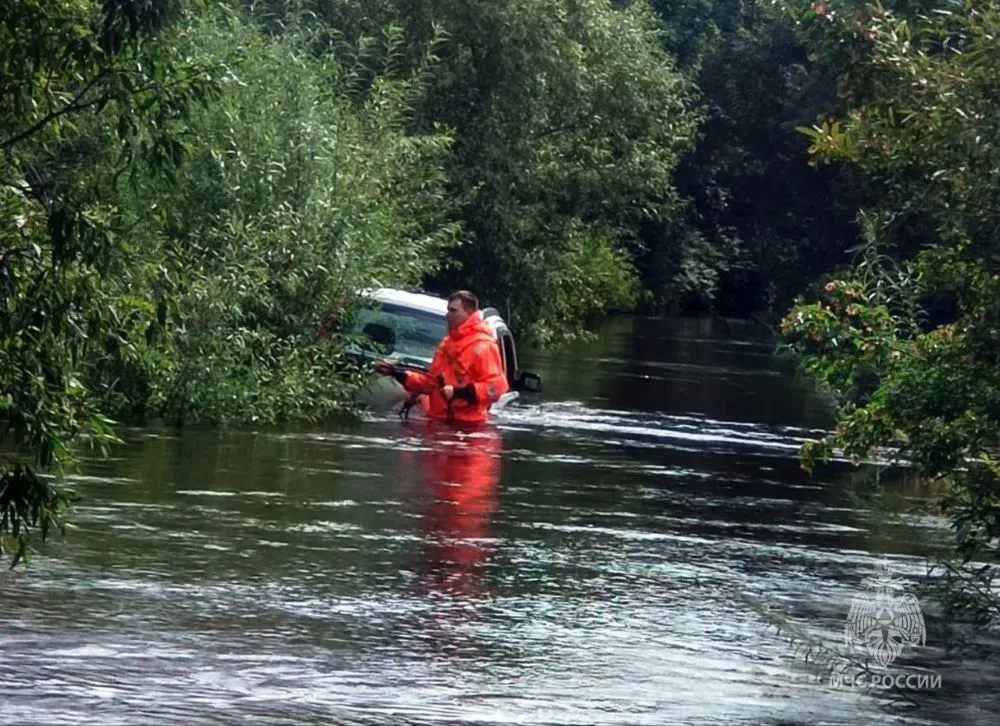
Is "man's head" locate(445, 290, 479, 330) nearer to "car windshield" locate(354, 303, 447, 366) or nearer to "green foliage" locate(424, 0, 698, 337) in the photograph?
"car windshield" locate(354, 303, 447, 366)

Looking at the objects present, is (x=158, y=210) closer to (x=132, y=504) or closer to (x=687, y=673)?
(x=687, y=673)

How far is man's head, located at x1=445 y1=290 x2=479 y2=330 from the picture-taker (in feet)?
59.7

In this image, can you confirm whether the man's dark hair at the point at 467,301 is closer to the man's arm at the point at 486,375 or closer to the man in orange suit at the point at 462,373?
the man in orange suit at the point at 462,373

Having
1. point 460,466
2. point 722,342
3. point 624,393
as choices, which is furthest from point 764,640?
point 722,342

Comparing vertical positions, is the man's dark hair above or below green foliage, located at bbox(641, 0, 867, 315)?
below

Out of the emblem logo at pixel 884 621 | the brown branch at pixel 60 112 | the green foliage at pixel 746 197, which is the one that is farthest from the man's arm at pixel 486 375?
the green foliage at pixel 746 197

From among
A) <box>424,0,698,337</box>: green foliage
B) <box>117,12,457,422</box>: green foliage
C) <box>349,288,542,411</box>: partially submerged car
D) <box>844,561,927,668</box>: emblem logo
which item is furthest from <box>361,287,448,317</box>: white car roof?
<box>424,0,698,337</box>: green foliage

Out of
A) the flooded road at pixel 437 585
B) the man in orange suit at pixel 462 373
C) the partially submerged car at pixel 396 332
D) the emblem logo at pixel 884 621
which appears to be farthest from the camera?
the partially submerged car at pixel 396 332

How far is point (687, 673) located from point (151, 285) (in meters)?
2.96

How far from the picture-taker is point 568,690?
8281 mm

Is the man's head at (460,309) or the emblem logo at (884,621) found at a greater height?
the man's head at (460,309)

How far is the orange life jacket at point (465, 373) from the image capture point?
18344mm

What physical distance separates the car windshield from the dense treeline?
1.22ft

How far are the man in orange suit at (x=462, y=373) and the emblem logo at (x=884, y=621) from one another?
23.3 ft
